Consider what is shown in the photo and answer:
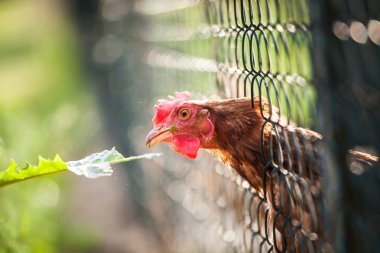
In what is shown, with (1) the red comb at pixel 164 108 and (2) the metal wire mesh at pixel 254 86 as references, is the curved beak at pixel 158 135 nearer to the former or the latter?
(1) the red comb at pixel 164 108

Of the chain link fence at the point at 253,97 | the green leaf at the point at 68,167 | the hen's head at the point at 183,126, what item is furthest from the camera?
the hen's head at the point at 183,126

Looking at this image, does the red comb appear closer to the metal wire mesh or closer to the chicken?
the chicken

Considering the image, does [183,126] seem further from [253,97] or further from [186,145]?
[253,97]

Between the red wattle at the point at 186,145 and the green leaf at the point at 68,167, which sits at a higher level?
the green leaf at the point at 68,167

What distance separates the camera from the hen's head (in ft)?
9.07

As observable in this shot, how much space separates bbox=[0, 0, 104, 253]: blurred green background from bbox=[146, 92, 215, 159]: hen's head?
1.15 meters

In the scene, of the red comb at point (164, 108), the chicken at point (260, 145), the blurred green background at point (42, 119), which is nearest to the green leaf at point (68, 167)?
the chicken at point (260, 145)

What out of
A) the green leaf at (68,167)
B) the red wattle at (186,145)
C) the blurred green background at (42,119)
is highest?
the green leaf at (68,167)

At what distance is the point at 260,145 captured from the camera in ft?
8.45

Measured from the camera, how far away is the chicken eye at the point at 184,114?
2797 millimetres

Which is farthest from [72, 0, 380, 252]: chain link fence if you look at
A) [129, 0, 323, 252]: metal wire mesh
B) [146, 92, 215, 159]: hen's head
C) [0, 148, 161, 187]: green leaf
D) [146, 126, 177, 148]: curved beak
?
[0, 148, 161, 187]: green leaf

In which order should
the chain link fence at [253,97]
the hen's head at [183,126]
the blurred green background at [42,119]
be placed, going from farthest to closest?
the blurred green background at [42,119] → the hen's head at [183,126] → the chain link fence at [253,97]

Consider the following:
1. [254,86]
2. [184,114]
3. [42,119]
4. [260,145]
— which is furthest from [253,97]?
[42,119]

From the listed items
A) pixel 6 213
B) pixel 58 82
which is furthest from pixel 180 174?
pixel 58 82
